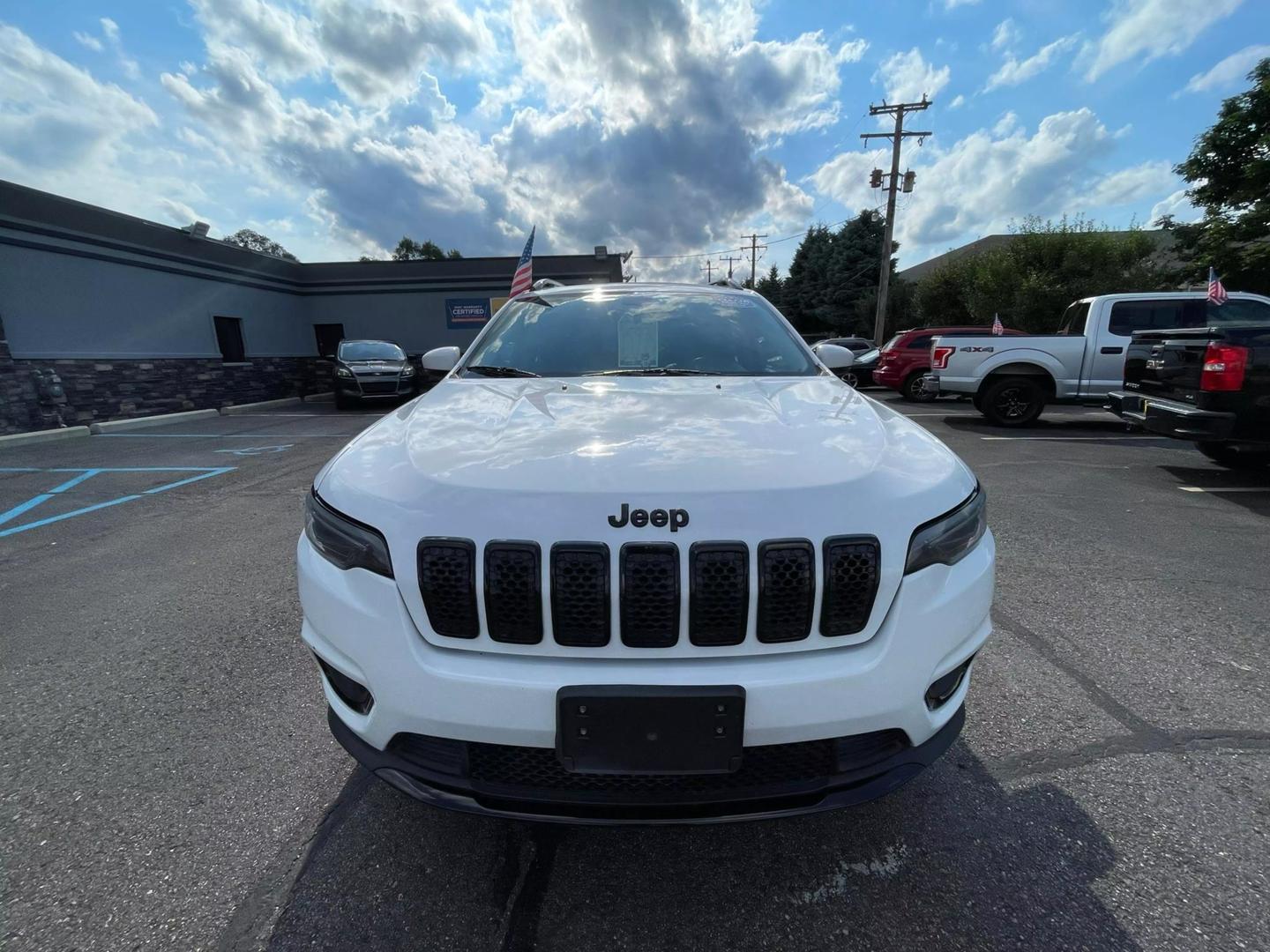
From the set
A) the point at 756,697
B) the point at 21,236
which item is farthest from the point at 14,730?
the point at 21,236

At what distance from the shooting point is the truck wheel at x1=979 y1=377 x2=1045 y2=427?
29.7 feet

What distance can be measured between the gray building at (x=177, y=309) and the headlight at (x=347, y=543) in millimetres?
13411

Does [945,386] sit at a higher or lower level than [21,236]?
lower

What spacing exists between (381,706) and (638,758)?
24.4 inches

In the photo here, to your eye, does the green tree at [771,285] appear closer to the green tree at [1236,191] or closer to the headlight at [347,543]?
the green tree at [1236,191]

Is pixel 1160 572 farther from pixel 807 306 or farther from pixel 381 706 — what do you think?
pixel 807 306

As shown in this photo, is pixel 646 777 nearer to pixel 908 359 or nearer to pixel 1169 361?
pixel 1169 361

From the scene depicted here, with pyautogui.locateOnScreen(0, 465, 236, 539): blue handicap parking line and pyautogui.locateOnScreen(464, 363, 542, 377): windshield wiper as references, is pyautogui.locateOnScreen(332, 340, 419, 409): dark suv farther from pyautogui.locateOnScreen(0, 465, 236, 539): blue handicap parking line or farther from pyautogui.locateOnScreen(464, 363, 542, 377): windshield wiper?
pyautogui.locateOnScreen(464, 363, 542, 377): windshield wiper

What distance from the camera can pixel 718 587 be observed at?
1.26 metres

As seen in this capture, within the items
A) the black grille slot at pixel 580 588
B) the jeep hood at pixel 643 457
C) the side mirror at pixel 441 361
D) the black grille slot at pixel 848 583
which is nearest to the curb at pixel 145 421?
the side mirror at pixel 441 361

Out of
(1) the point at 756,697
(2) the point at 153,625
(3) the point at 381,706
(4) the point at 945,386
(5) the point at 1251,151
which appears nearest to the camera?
(1) the point at 756,697

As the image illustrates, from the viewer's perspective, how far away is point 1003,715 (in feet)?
7.16

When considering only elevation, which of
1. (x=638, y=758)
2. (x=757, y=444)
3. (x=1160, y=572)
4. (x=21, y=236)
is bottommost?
(x=1160, y=572)

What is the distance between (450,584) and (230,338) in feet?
61.4
